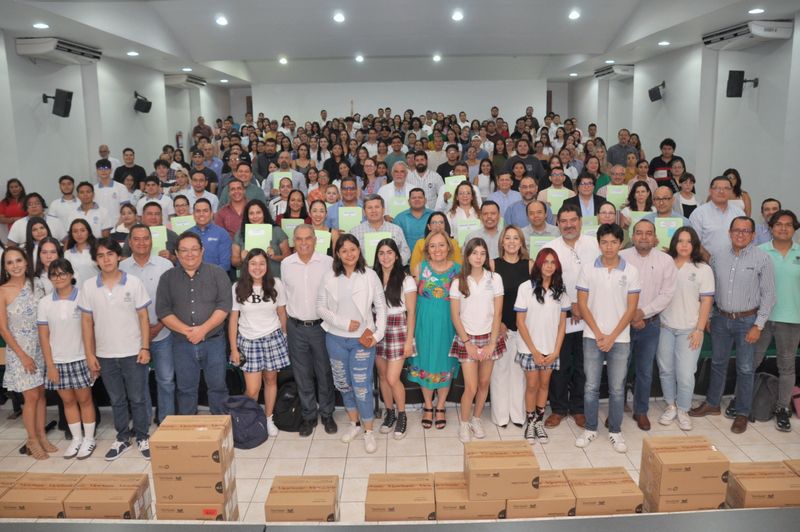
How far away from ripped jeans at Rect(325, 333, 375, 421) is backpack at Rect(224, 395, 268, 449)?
69cm

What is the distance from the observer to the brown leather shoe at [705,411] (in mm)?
5332

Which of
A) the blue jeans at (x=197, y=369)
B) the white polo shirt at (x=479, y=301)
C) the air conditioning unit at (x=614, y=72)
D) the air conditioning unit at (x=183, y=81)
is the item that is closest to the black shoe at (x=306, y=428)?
the blue jeans at (x=197, y=369)

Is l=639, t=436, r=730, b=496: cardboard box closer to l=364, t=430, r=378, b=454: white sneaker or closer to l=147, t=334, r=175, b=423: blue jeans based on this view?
l=364, t=430, r=378, b=454: white sneaker

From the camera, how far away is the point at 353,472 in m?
4.50

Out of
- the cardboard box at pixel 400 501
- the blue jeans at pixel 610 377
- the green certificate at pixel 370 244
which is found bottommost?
the blue jeans at pixel 610 377

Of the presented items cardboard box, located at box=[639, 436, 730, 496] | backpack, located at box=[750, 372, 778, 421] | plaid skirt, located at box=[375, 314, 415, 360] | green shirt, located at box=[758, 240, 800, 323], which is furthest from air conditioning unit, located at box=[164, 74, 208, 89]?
cardboard box, located at box=[639, 436, 730, 496]

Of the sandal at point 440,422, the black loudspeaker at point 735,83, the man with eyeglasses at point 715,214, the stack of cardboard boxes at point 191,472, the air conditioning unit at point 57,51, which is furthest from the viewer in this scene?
the black loudspeaker at point 735,83

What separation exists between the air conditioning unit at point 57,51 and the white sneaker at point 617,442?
32.2 ft

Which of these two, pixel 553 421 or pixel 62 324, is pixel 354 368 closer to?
pixel 553 421

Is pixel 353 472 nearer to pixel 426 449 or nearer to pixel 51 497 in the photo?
pixel 426 449

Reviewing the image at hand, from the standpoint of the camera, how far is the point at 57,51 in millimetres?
10094

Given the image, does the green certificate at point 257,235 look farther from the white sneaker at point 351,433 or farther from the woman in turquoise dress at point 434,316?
the white sneaker at point 351,433

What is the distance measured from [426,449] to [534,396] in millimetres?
956

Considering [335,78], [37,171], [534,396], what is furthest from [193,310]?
[335,78]
